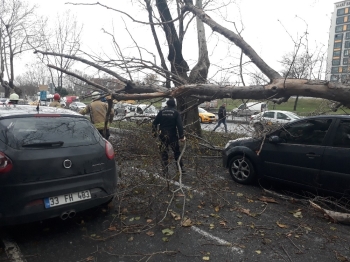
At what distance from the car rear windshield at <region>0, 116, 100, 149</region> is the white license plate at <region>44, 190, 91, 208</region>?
2.10 feet

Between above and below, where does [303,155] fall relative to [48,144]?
below

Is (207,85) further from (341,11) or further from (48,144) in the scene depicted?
(341,11)

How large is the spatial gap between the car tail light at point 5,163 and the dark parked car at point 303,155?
4.21m

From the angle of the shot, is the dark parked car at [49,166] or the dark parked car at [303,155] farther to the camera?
the dark parked car at [303,155]

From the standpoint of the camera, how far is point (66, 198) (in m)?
3.66

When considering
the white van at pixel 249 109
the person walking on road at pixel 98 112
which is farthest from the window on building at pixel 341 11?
the person walking on road at pixel 98 112

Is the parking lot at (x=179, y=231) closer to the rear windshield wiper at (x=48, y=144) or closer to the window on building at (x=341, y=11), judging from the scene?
the rear windshield wiper at (x=48, y=144)

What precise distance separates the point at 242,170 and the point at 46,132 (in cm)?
385

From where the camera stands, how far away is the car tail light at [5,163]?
10.8ft

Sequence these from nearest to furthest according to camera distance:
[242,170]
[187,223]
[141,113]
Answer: [187,223] → [242,170] → [141,113]

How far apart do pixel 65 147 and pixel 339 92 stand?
4471 mm

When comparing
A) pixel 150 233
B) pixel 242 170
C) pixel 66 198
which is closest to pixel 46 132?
pixel 66 198

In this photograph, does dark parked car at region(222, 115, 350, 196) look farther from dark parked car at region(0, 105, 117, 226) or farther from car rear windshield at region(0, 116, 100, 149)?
car rear windshield at region(0, 116, 100, 149)

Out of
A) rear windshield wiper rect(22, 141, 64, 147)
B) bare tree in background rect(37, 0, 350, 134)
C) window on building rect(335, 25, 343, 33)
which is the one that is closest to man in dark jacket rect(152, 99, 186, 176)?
bare tree in background rect(37, 0, 350, 134)
